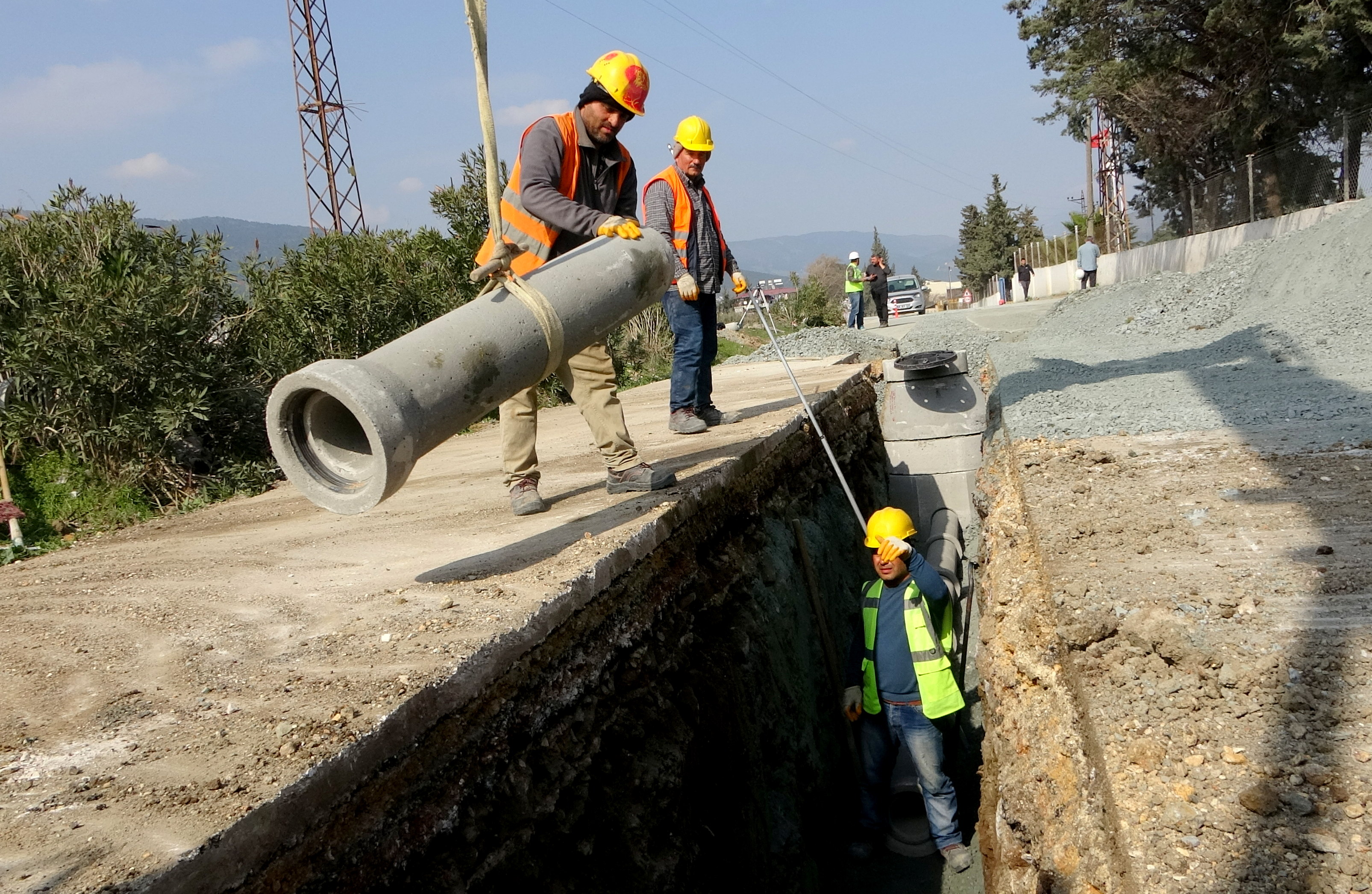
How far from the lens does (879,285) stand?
22.1 m

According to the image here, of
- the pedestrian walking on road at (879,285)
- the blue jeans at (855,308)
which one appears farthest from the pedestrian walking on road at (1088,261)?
the blue jeans at (855,308)

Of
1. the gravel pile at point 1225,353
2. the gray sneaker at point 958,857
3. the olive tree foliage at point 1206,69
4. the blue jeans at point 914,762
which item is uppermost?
the olive tree foliage at point 1206,69

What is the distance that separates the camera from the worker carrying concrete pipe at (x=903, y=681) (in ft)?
16.9

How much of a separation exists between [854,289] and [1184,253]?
8264 millimetres

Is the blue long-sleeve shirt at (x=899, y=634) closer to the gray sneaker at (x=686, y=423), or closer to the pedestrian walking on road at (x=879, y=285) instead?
the gray sneaker at (x=686, y=423)

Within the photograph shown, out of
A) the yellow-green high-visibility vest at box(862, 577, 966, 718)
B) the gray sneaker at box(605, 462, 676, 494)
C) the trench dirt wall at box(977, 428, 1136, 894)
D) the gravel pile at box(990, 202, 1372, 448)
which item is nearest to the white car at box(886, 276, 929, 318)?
the gravel pile at box(990, 202, 1372, 448)

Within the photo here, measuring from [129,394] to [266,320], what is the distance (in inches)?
79.0

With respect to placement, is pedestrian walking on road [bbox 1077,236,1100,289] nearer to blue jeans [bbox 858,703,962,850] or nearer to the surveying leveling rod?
the surveying leveling rod

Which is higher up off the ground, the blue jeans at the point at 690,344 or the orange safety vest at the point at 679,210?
the orange safety vest at the point at 679,210

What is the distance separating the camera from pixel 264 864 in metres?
2.02

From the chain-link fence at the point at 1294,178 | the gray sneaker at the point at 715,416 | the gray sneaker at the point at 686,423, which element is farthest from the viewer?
the chain-link fence at the point at 1294,178

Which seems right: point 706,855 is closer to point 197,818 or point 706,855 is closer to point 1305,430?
point 197,818

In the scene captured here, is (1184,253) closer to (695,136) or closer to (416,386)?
(695,136)

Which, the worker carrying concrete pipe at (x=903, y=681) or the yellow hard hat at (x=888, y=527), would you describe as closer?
the worker carrying concrete pipe at (x=903, y=681)
